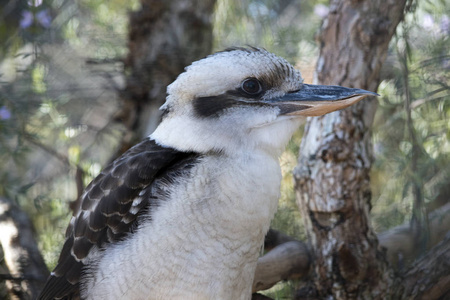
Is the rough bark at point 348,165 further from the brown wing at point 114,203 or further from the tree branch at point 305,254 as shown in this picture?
the brown wing at point 114,203

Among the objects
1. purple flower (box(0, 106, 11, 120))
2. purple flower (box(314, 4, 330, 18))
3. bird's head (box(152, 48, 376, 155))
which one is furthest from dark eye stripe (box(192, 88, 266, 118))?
purple flower (box(314, 4, 330, 18))

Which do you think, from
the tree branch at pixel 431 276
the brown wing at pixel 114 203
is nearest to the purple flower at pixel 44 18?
the brown wing at pixel 114 203

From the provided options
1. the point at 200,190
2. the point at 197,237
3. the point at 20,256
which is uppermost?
the point at 200,190

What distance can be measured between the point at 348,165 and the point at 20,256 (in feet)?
4.14

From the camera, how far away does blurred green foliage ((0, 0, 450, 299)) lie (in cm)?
211

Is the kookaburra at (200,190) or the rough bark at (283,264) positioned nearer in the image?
the kookaburra at (200,190)

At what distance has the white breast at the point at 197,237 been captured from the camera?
1386mm

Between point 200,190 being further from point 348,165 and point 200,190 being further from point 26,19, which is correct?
point 26,19

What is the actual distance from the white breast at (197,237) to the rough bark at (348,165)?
24.6 inches

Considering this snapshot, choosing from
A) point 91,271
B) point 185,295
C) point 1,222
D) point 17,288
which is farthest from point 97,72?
point 185,295

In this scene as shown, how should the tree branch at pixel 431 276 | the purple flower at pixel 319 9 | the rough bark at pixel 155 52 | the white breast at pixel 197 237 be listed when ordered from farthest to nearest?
the purple flower at pixel 319 9 → the rough bark at pixel 155 52 → the tree branch at pixel 431 276 → the white breast at pixel 197 237

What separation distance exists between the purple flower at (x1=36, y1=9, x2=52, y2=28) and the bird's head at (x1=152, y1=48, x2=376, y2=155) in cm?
101

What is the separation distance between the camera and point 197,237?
1388mm

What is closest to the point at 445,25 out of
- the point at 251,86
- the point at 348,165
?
the point at 348,165
